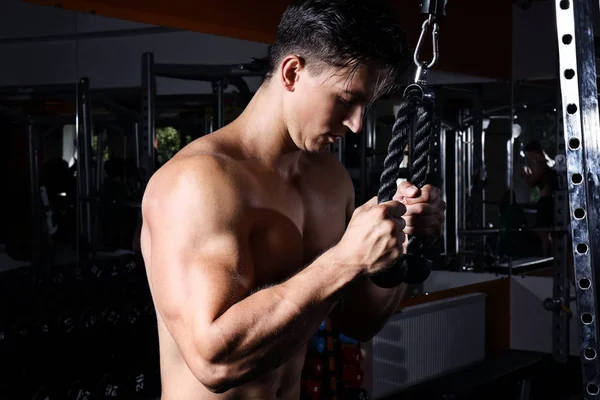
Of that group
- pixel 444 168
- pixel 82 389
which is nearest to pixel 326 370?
pixel 82 389

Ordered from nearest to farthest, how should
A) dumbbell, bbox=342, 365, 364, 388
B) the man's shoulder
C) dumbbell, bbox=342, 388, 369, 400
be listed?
1. the man's shoulder
2. dumbbell, bbox=342, 388, 369, 400
3. dumbbell, bbox=342, 365, 364, 388

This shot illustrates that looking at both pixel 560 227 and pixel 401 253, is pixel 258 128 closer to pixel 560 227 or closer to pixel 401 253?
pixel 401 253

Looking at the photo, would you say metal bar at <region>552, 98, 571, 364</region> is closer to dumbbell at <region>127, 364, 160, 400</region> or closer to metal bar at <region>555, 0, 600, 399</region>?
dumbbell at <region>127, 364, 160, 400</region>

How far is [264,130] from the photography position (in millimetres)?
1523

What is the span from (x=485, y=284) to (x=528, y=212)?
0.64m

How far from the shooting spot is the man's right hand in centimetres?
122

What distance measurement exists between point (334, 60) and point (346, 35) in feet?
0.15

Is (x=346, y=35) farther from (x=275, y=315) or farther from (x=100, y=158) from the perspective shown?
(x=100, y=158)

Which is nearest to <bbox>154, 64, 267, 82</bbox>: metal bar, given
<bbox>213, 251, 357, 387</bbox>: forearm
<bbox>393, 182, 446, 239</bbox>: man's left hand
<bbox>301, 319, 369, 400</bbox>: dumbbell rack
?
<bbox>301, 319, 369, 400</bbox>: dumbbell rack

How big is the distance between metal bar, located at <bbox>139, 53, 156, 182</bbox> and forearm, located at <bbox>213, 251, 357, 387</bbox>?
2600 millimetres

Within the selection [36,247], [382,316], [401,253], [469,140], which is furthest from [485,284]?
[401,253]

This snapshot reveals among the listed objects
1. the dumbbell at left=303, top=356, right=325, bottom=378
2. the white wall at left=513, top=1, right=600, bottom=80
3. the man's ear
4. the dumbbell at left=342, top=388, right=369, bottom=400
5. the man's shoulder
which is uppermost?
the white wall at left=513, top=1, right=600, bottom=80

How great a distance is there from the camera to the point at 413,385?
4.79m

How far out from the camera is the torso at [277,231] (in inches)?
57.1
